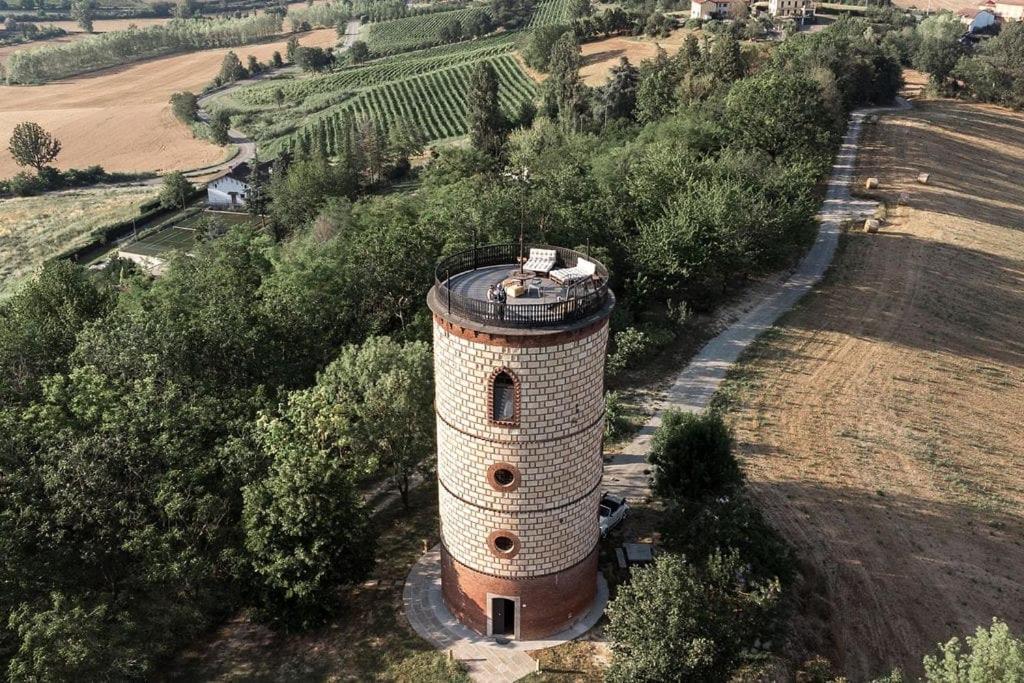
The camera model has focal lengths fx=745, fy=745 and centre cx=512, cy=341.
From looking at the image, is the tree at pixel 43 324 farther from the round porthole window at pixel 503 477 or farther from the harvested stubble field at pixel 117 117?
the harvested stubble field at pixel 117 117

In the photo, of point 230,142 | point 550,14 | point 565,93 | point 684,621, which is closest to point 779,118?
point 565,93

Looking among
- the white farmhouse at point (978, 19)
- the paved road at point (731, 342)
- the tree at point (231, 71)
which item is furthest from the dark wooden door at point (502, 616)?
the tree at point (231, 71)

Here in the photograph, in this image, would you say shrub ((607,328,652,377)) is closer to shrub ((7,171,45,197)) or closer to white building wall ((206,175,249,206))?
white building wall ((206,175,249,206))

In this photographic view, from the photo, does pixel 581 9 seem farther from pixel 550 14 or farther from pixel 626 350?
pixel 626 350

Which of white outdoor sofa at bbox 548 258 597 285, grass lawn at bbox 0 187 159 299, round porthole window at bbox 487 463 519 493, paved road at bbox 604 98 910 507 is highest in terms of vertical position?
white outdoor sofa at bbox 548 258 597 285

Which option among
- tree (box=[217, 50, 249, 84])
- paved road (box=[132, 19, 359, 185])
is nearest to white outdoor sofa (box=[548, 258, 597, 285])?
paved road (box=[132, 19, 359, 185])

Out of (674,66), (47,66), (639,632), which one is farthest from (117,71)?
(639,632)

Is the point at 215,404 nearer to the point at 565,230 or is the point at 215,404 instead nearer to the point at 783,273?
the point at 565,230
